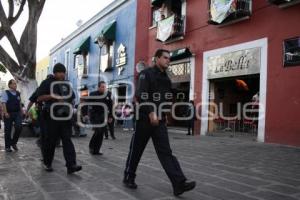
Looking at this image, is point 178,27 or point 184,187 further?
point 178,27

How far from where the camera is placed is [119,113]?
2158 cm

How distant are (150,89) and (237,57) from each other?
1008 cm

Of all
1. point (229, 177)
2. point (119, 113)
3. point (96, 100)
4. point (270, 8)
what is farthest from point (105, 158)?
point (119, 113)

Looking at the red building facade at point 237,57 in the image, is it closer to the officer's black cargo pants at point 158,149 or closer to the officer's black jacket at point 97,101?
the officer's black jacket at point 97,101

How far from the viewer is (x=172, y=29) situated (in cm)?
1806

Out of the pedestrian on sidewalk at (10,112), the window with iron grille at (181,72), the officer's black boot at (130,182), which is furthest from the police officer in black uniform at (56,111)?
the window with iron grille at (181,72)

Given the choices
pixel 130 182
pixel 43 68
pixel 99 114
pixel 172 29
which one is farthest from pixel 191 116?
pixel 43 68

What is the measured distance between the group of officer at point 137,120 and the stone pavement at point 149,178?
0.83ft

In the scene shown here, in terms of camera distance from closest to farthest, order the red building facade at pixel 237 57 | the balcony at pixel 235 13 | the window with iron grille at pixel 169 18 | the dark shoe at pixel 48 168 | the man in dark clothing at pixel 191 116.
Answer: the dark shoe at pixel 48 168, the red building facade at pixel 237 57, the balcony at pixel 235 13, the man in dark clothing at pixel 191 116, the window with iron grille at pixel 169 18

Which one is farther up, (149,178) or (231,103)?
(231,103)

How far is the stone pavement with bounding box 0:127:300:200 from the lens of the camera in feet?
16.4

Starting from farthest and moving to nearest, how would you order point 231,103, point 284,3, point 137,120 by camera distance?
point 231,103 → point 284,3 → point 137,120

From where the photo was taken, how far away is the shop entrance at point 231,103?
15.7 metres

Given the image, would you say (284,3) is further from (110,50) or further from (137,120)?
(110,50)
